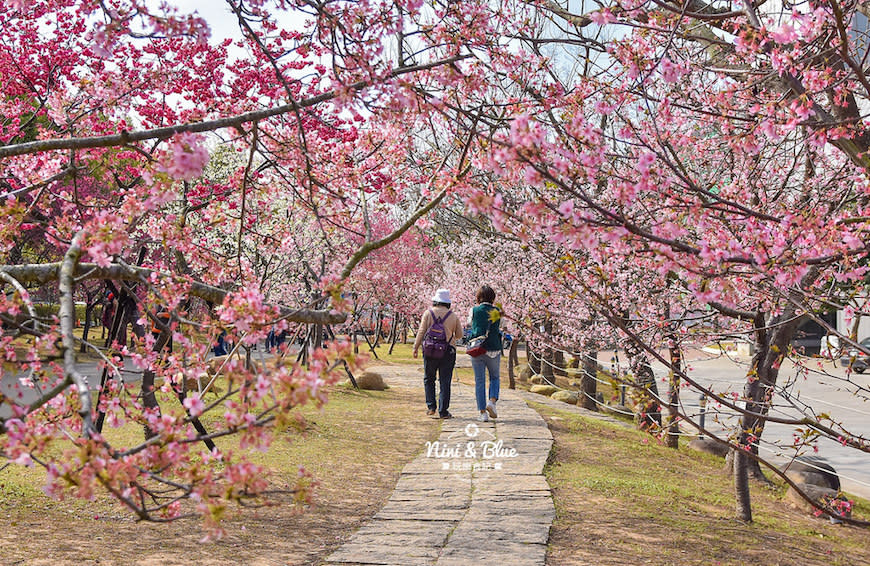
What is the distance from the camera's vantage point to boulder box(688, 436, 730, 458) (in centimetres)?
1045

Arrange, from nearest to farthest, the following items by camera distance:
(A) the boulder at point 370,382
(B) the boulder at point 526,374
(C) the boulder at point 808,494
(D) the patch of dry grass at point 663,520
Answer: (D) the patch of dry grass at point 663,520
(C) the boulder at point 808,494
(A) the boulder at point 370,382
(B) the boulder at point 526,374

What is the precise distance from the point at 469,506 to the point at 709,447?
588cm


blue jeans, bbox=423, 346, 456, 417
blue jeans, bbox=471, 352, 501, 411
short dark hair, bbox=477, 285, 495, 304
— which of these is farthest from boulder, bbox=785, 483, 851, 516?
blue jeans, bbox=423, 346, 456, 417

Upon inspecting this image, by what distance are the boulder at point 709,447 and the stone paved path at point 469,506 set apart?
2.79 meters

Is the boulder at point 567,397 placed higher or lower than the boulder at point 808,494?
higher

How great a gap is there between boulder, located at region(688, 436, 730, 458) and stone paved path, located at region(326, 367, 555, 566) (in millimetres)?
2790

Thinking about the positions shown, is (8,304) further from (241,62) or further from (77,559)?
(241,62)

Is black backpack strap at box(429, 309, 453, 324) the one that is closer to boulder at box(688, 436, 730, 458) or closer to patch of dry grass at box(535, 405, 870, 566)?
patch of dry grass at box(535, 405, 870, 566)

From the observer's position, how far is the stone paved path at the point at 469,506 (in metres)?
4.86

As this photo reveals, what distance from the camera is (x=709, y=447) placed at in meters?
10.6

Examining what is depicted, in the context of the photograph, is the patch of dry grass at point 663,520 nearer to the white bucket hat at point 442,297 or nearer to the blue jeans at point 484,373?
the blue jeans at point 484,373

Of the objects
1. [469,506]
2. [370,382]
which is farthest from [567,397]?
[469,506]

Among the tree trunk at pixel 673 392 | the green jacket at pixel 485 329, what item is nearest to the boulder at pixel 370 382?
the green jacket at pixel 485 329

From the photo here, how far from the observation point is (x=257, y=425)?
7.22ft
